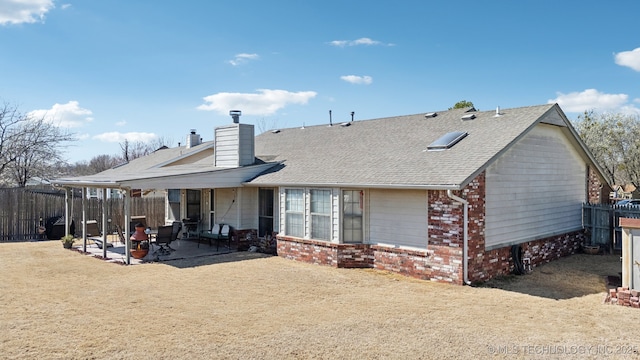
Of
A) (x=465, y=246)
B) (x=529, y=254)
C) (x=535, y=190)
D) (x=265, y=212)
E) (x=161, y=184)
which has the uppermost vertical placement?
(x=161, y=184)

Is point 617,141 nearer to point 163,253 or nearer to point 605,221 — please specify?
point 605,221

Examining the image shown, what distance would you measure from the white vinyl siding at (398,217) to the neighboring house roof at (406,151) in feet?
1.82

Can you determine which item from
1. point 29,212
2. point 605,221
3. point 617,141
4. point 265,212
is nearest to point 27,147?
point 29,212

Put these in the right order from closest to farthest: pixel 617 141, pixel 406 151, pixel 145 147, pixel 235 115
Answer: pixel 406 151 → pixel 235 115 → pixel 617 141 → pixel 145 147

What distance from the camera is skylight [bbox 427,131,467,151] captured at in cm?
1152

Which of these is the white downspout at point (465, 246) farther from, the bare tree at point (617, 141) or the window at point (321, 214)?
the bare tree at point (617, 141)

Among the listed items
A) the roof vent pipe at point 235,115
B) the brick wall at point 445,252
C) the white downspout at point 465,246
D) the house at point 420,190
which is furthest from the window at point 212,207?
the white downspout at point 465,246

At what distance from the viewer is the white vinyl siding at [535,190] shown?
10.7 m

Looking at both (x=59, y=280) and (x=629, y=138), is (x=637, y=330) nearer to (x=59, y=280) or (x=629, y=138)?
(x=59, y=280)

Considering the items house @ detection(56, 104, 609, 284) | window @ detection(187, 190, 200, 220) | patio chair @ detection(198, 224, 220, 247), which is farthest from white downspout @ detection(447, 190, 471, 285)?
window @ detection(187, 190, 200, 220)

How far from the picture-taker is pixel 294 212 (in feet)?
42.4

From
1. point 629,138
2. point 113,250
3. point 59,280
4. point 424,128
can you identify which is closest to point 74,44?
point 113,250

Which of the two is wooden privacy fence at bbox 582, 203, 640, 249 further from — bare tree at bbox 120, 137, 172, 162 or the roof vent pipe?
bare tree at bbox 120, 137, 172, 162

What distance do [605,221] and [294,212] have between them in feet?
33.3
